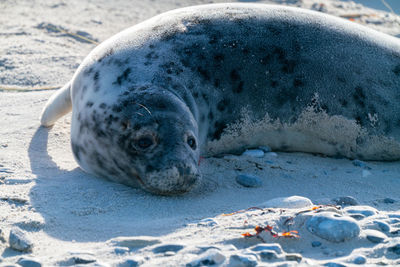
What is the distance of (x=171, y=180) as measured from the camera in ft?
10.4

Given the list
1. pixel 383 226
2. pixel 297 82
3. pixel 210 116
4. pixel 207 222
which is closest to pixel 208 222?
pixel 207 222

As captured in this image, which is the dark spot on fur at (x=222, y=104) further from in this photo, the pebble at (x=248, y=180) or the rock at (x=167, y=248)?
the rock at (x=167, y=248)

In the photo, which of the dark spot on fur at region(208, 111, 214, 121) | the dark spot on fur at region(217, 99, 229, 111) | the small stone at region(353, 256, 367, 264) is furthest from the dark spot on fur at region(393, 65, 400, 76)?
the small stone at region(353, 256, 367, 264)

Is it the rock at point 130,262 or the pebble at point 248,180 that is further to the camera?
the pebble at point 248,180

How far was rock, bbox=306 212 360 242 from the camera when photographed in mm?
2436

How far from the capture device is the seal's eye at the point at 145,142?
3.21 m

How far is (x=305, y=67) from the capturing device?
391cm

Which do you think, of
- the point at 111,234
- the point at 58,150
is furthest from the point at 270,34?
the point at 111,234

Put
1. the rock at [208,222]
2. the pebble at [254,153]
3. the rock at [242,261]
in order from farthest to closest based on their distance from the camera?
1. the pebble at [254,153]
2. the rock at [208,222]
3. the rock at [242,261]

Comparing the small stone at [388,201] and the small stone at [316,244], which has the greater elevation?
the small stone at [316,244]

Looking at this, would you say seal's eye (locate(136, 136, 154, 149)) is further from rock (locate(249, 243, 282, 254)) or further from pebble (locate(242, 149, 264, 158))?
rock (locate(249, 243, 282, 254))

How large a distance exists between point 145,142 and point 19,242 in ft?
3.25

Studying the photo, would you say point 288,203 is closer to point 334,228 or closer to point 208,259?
point 334,228

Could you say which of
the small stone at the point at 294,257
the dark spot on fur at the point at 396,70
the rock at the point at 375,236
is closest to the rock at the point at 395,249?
the rock at the point at 375,236
